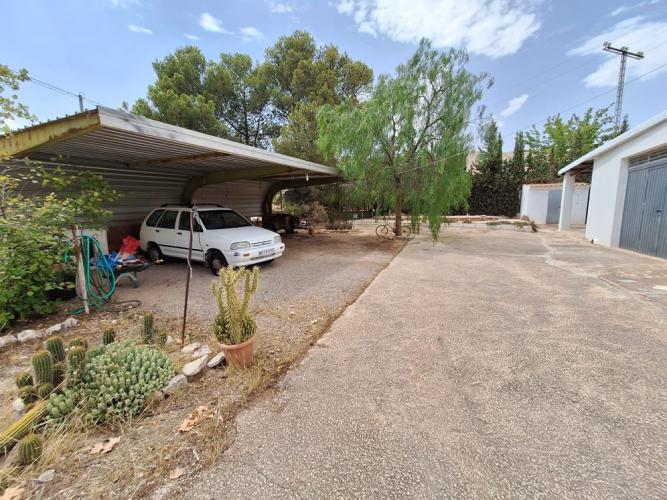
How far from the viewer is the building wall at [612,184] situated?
7784mm

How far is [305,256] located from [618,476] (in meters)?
7.14

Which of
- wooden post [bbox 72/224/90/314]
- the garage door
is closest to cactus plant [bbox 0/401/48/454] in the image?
wooden post [bbox 72/224/90/314]

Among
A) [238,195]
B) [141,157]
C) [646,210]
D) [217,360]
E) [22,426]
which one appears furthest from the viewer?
[238,195]

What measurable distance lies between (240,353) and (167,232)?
17.2 ft

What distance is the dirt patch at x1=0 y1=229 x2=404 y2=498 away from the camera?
1.67 m

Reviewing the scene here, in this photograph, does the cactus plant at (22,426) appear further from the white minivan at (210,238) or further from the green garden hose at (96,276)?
the white minivan at (210,238)

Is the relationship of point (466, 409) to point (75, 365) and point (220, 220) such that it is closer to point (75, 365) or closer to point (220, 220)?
point (75, 365)

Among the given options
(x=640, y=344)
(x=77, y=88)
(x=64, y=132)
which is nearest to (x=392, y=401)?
(x=640, y=344)

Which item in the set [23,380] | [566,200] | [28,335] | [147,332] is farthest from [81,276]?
[566,200]

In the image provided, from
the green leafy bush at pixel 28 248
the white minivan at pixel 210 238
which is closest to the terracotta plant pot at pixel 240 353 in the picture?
the green leafy bush at pixel 28 248

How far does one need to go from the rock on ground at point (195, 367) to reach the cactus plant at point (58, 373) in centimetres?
83

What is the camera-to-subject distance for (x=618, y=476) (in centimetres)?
166

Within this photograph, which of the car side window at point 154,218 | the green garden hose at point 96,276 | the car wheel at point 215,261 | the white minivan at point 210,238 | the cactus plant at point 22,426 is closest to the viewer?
the cactus plant at point 22,426

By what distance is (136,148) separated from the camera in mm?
5523
